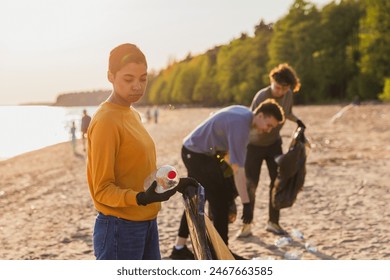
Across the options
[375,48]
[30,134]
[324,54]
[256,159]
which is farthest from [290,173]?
[30,134]

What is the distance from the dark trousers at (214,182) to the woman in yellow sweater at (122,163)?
1.43 meters

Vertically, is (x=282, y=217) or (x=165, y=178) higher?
(x=165, y=178)

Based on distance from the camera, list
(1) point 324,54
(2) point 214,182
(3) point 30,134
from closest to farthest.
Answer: (2) point 214,182
(1) point 324,54
(3) point 30,134

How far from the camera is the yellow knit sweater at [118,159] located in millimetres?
1686

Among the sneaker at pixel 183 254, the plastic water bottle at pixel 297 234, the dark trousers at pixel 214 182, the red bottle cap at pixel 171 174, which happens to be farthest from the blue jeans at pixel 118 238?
the plastic water bottle at pixel 297 234

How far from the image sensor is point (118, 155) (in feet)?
5.75

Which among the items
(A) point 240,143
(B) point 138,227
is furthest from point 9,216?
(B) point 138,227

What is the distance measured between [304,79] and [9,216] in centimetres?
3685

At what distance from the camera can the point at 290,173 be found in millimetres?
4219

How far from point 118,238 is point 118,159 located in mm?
335

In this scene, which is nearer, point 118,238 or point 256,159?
point 118,238

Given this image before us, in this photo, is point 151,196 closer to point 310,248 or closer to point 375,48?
point 310,248

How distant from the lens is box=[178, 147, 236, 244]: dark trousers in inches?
131

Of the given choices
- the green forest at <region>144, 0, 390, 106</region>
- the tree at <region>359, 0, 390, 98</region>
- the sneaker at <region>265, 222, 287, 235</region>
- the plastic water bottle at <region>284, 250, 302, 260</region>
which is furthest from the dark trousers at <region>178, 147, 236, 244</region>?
the tree at <region>359, 0, 390, 98</region>
